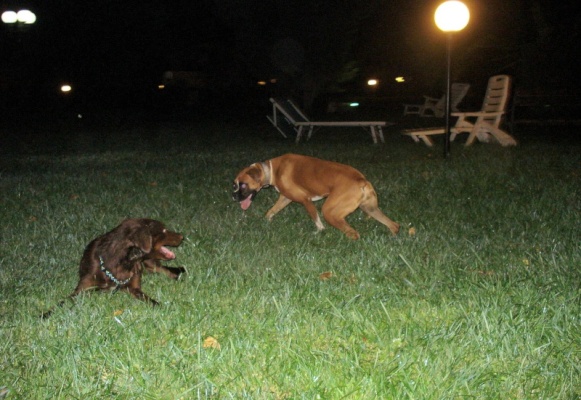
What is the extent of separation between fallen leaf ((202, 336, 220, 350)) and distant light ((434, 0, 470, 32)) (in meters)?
9.38

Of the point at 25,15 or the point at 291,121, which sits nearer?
the point at 291,121

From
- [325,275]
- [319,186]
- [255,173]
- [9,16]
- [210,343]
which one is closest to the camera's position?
[210,343]

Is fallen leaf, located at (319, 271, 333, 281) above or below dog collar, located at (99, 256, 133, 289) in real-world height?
below

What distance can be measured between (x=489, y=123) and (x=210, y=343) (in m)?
12.6

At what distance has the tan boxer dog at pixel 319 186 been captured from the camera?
6094mm

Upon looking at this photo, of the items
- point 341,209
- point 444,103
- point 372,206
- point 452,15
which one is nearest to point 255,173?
point 341,209

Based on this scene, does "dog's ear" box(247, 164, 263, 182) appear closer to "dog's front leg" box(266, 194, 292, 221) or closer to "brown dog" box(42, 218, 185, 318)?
"dog's front leg" box(266, 194, 292, 221)

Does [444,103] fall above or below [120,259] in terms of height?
below

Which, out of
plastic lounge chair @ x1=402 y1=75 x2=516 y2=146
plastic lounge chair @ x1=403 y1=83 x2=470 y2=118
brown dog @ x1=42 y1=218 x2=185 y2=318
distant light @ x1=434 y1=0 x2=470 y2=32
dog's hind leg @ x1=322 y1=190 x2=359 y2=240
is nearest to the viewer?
brown dog @ x1=42 y1=218 x2=185 y2=318

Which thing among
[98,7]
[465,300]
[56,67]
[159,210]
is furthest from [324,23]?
[465,300]

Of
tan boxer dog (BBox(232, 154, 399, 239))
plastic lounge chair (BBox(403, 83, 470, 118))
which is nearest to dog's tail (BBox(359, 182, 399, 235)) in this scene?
tan boxer dog (BBox(232, 154, 399, 239))

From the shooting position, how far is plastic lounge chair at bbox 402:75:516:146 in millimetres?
14445

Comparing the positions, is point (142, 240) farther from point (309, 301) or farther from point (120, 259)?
point (309, 301)

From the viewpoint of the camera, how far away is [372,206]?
6.25 meters
